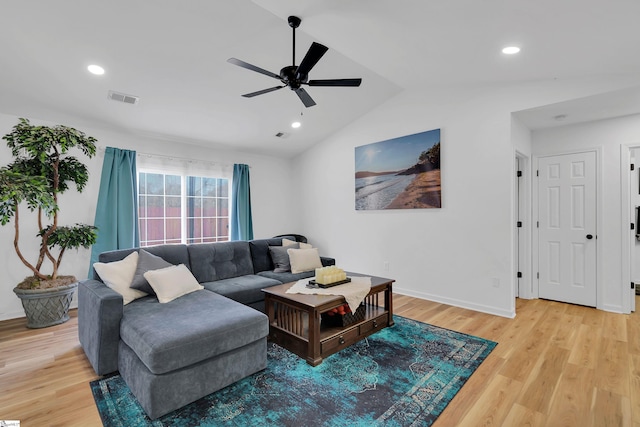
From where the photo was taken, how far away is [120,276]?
8.95 ft

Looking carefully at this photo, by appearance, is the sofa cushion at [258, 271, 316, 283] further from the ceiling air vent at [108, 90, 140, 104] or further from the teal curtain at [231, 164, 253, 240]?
the ceiling air vent at [108, 90, 140, 104]

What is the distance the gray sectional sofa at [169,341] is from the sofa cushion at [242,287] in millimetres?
105

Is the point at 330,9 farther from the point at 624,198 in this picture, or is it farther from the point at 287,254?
the point at 624,198

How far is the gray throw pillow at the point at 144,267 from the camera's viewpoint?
277 centimetres

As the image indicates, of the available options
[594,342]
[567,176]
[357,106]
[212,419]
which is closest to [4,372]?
[212,419]

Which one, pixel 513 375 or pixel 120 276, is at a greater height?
pixel 120 276

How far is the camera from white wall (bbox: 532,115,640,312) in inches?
145

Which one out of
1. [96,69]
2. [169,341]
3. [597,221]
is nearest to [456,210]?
[597,221]

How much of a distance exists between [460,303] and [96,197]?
4963 millimetres

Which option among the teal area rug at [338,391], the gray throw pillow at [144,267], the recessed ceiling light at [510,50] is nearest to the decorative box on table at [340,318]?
the teal area rug at [338,391]

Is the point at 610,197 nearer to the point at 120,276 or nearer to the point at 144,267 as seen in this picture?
the point at 144,267

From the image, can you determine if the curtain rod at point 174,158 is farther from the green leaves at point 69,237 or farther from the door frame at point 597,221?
the door frame at point 597,221

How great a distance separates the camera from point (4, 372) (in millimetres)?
2387

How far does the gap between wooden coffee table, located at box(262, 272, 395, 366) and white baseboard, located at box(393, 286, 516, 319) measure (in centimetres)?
136
